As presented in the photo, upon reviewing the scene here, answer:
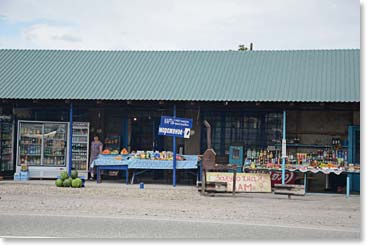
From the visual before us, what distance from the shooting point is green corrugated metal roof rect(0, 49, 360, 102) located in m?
19.3

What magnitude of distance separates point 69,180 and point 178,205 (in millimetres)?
4994

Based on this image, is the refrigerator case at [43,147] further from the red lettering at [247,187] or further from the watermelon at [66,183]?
the red lettering at [247,187]

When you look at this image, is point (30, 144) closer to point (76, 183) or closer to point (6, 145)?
point (6, 145)

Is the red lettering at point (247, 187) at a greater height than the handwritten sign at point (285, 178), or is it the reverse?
the handwritten sign at point (285, 178)

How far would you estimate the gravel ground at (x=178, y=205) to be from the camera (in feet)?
44.5

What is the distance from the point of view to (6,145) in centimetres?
2123

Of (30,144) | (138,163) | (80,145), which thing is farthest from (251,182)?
(30,144)

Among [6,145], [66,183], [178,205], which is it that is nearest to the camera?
[178,205]

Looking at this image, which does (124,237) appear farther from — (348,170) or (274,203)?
(348,170)

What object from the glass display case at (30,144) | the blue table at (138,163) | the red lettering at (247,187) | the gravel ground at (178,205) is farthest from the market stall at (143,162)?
the red lettering at (247,187)

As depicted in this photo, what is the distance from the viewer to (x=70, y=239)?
10.6 m

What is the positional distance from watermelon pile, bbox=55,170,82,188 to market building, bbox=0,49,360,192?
60.3 inches

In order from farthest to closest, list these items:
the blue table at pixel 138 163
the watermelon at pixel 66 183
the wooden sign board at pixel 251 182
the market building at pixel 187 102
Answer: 1. the blue table at pixel 138 163
2. the market building at pixel 187 102
3. the watermelon at pixel 66 183
4. the wooden sign board at pixel 251 182

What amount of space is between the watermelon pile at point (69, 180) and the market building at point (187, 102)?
1532 mm
